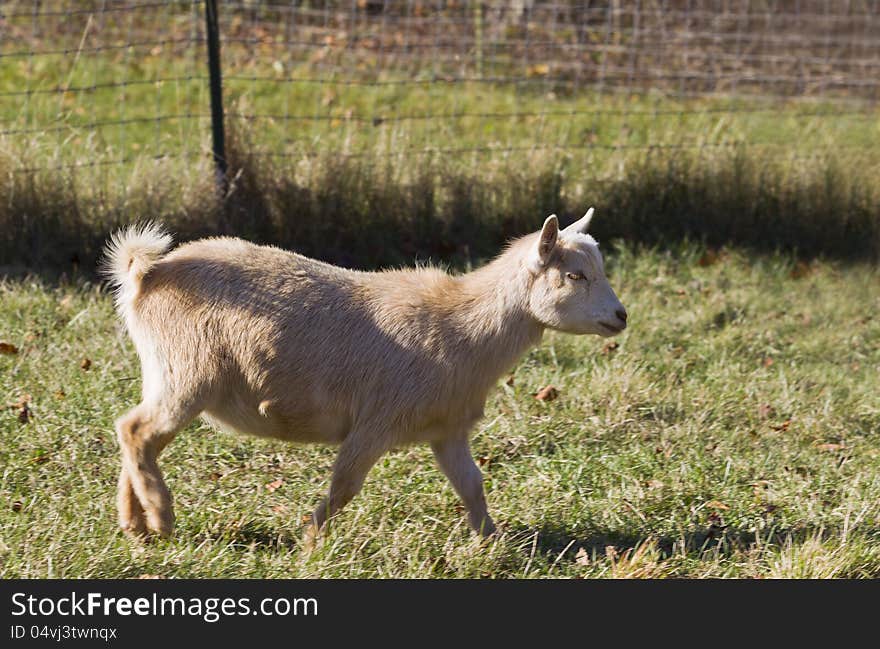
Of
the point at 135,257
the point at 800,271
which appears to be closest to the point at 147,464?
the point at 135,257

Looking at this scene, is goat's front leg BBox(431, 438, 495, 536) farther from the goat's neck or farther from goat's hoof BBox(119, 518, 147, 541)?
goat's hoof BBox(119, 518, 147, 541)

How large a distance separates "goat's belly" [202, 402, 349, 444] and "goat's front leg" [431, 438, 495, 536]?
1.37 feet

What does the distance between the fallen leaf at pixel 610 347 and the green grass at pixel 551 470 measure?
2 centimetres

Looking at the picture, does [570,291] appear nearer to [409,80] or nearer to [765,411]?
[765,411]

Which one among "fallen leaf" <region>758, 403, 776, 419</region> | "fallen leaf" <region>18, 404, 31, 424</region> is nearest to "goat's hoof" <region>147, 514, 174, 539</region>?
"fallen leaf" <region>18, 404, 31, 424</region>

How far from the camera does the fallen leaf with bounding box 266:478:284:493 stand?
5238 millimetres

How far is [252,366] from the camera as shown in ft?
15.2

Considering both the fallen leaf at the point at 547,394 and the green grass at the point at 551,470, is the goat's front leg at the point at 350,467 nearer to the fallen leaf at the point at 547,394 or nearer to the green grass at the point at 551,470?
the green grass at the point at 551,470

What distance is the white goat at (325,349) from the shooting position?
182 inches

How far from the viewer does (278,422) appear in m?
4.71

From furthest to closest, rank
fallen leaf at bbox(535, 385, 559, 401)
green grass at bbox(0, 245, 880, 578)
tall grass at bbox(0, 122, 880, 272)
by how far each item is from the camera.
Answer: tall grass at bbox(0, 122, 880, 272), fallen leaf at bbox(535, 385, 559, 401), green grass at bbox(0, 245, 880, 578)

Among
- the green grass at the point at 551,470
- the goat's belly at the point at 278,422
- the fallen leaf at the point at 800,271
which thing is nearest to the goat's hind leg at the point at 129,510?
the green grass at the point at 551,470

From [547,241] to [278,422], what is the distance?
4.11ft

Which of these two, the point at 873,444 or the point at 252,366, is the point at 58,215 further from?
the point at 873,444
